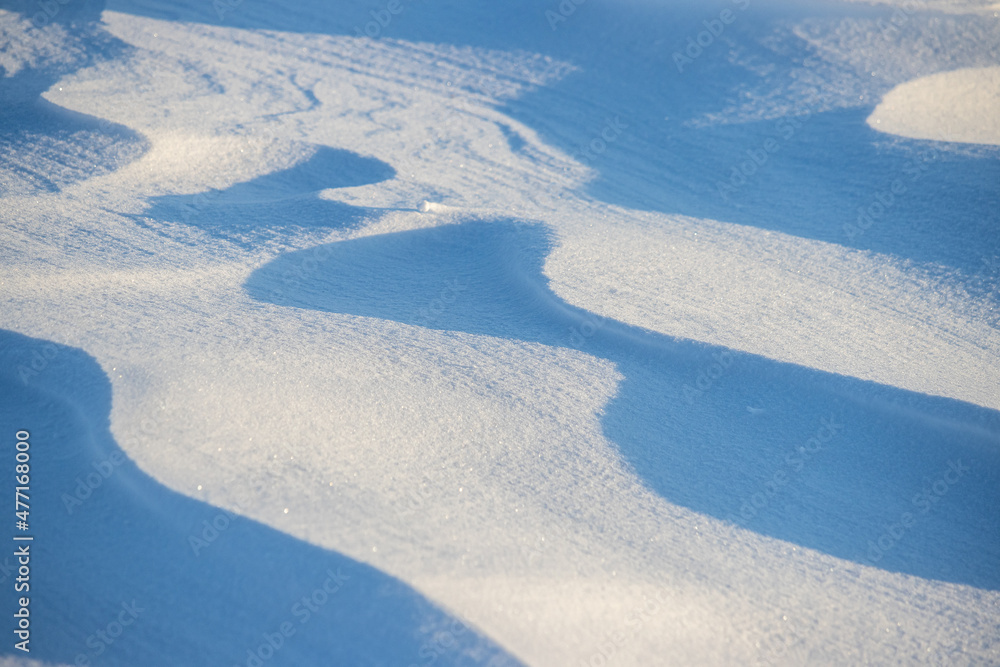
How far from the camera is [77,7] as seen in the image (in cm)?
1127

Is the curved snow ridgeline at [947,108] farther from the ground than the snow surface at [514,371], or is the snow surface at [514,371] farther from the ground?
the curved snow ridgeline at [947,108]

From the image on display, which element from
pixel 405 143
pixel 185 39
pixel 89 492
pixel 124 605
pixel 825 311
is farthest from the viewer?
pixel 185 39

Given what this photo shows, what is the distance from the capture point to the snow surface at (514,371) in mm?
3100

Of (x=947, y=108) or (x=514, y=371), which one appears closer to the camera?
(x=514, y=371)

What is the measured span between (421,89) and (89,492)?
23.7ft

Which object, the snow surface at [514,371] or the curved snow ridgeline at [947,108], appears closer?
the snow surface at [514,371]

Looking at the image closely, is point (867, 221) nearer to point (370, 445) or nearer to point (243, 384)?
point (370, 445)

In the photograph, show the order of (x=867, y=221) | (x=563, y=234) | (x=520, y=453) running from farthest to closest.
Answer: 1. (x=867, y=221)
2. (x=563, y=234)
3. (x=520, y=453)

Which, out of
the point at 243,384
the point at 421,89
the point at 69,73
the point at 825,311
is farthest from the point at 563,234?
the point at 69,73

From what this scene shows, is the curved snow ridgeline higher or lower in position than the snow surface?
higher

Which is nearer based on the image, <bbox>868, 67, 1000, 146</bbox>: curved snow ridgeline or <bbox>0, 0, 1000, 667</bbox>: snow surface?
<bbox>0, 0, 1000, 667</bbox>: snow surface

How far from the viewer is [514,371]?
443cm

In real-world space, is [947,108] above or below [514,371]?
above

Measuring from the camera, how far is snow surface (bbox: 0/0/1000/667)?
3.10 meters
